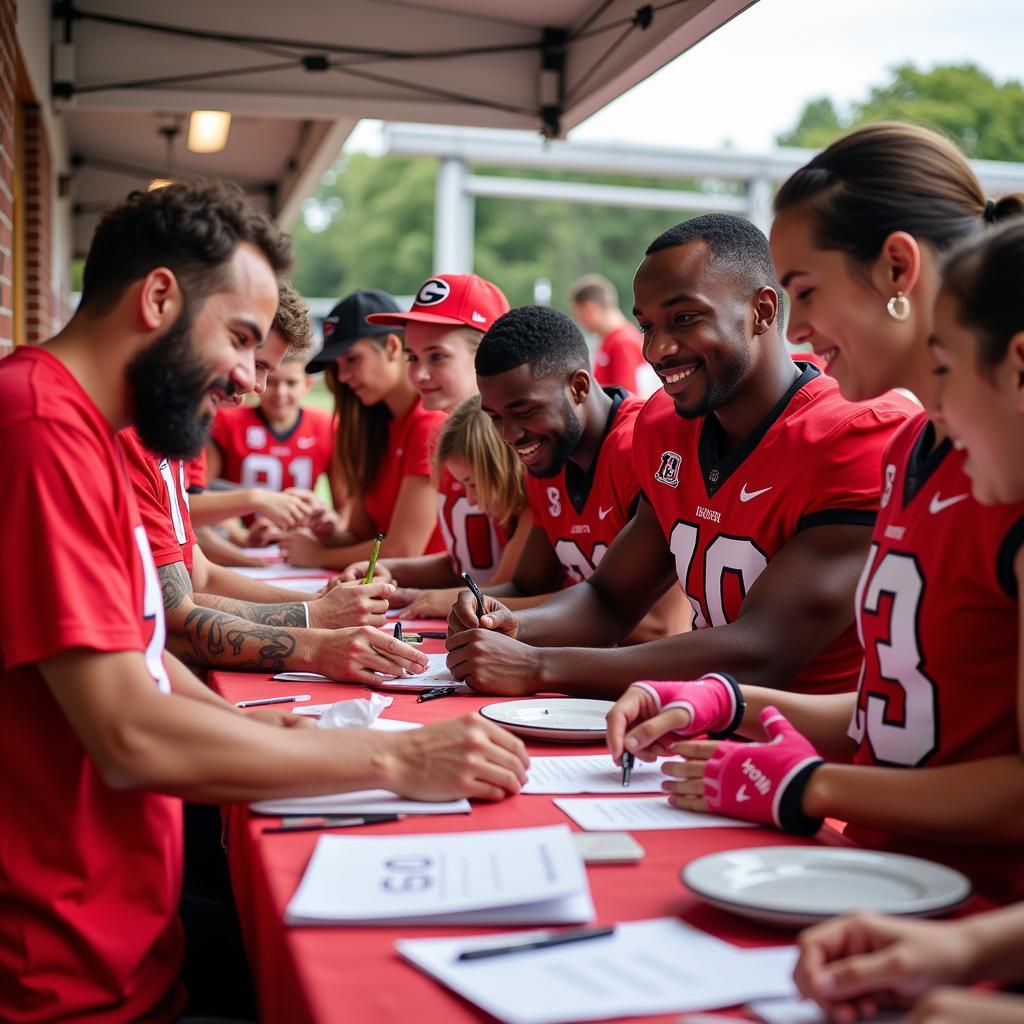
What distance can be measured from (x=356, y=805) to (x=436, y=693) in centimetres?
75

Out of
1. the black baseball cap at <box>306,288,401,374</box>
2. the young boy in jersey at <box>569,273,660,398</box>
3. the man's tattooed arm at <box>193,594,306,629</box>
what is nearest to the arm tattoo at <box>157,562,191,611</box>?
the man's tattooed arm at <box>193,594,306,629</box>

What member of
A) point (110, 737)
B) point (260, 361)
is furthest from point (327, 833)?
point (260, 361)

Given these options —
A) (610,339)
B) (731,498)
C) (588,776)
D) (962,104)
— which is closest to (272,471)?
(731,498)

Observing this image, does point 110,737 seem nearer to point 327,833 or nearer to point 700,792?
point 327,833

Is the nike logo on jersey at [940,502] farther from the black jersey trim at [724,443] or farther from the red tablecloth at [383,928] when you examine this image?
the black jersey trim at [724,443]

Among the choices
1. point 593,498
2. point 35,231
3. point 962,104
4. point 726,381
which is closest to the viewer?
point 726,381

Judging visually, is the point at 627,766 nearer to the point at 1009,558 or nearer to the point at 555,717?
the point at 555,717

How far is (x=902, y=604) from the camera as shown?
1590 mm

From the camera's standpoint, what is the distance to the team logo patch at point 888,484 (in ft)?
5.71

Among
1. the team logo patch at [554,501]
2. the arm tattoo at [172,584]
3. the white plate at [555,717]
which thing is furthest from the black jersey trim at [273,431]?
the white plate at [555,717]

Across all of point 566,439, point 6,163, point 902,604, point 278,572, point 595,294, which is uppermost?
point 595,294

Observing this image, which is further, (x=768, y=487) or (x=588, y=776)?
(x=768, y=487)

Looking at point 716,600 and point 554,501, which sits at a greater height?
point 554,501

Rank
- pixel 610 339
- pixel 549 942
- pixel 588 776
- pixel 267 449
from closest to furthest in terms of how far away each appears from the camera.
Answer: pixel 549 942
pixel 588 776
pixel 267 449
pixel 610 339
